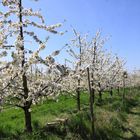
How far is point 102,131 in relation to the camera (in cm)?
1542

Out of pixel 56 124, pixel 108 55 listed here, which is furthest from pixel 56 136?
pixel 108 55

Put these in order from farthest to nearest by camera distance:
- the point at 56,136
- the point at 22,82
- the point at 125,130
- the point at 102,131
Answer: the point at 125,130
the point at 102,131
the point at 22,82
the point at 56,136

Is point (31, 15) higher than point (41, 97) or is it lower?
higher

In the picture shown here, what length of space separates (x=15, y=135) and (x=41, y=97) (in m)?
1.77

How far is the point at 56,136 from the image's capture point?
43.6ft

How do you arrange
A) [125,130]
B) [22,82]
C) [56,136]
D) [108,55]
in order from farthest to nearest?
[108,55]
[125,130]
[22,82]
[56,136]

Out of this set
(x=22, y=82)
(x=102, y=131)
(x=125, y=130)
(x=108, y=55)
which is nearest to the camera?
(x=22, y=82)

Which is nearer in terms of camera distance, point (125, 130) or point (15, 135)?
point (15, 135)

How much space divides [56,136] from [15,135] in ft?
5.24

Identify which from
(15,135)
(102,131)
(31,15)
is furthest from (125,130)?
(31,15)

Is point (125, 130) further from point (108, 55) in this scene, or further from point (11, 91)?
point (108, 55)

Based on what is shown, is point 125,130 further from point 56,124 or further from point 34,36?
point 34,36

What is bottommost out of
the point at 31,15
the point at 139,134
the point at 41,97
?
the point at 139,134

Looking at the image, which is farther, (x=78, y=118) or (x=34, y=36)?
(x=78, y=118)
